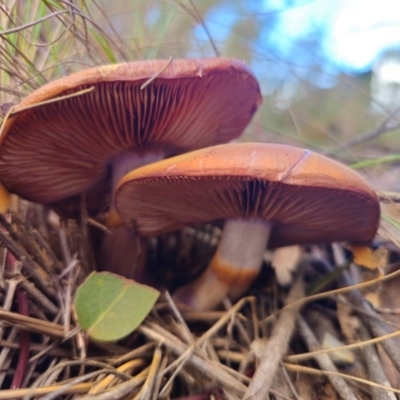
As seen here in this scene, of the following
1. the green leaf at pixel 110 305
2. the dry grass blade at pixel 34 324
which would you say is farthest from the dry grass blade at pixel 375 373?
the dry grass blade at pixel 34 324

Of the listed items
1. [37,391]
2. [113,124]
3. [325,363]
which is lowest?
[325,363]

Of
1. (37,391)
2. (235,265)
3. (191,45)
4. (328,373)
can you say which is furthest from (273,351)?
→ (191,45)

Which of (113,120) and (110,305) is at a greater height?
(113,120)

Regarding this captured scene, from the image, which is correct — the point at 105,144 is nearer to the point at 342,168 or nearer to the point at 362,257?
the point at 342,168

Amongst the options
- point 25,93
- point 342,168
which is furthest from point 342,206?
point 25,93

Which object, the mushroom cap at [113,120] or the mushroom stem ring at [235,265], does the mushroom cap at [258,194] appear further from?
the mushroom cap at [113,120]

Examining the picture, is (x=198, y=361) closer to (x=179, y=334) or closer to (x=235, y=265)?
(x=179, y=334)
